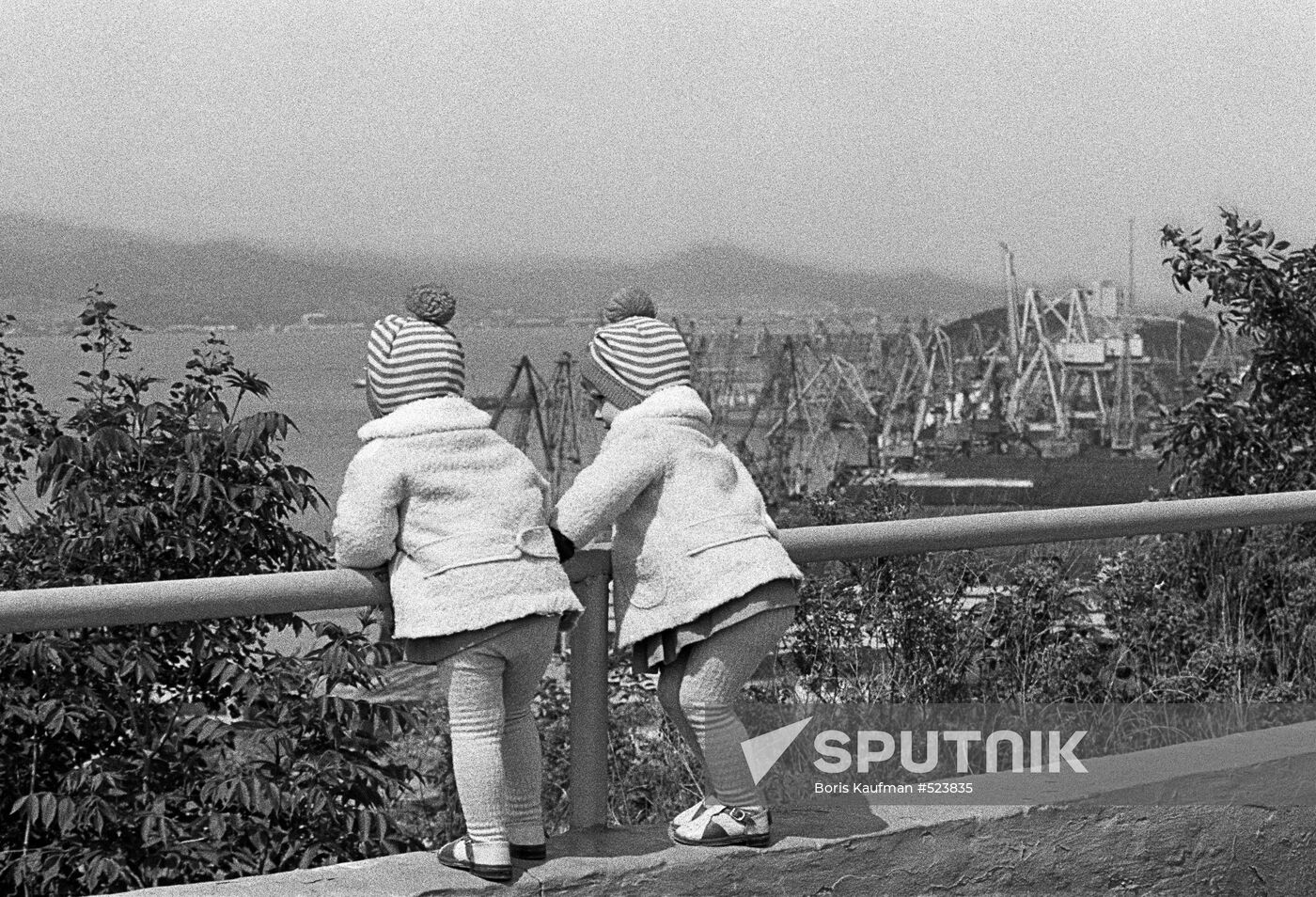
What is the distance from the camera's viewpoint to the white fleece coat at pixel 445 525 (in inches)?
99.4

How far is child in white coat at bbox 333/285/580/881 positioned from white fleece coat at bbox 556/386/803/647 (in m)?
0.13

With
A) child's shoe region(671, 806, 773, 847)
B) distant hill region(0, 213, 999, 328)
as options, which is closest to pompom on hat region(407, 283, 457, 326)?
child's shoe region(671, 806, 773, 847)

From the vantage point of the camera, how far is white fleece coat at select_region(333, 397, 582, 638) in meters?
2.53

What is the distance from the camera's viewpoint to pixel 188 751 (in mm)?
3373

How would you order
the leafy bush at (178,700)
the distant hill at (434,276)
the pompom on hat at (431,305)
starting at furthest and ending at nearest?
the distant hill at (434,276), the leafy bush at (178,700), the pompom on hat at (431,305)

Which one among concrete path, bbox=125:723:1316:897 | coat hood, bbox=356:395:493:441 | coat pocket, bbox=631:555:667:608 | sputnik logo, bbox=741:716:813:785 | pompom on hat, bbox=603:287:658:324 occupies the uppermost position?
pompom on hat, bbox=603:287:658:324

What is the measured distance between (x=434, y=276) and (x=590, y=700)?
2224 centimetres

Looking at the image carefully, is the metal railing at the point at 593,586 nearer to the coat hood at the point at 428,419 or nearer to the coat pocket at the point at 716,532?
the coat pocket at the point at 716,532

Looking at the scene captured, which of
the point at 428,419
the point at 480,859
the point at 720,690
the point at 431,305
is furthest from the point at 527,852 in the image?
the point at 431,305

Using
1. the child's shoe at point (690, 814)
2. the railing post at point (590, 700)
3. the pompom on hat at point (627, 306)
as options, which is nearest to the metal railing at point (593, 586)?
the railing post at point (590, 700)

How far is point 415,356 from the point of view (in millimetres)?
2611

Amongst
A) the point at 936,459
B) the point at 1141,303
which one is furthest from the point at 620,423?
the point at 1141,303

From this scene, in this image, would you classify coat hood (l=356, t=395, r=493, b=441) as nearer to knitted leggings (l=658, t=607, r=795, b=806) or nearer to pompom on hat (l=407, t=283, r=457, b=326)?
pompom on hat (l=407, t=283, r=457, b=326)

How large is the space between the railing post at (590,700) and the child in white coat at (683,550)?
0.03m
